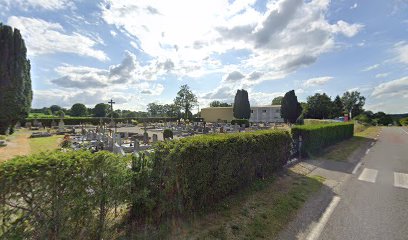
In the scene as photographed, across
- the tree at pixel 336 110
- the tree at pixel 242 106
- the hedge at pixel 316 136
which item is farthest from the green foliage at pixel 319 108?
the hedge at pixel 316 136

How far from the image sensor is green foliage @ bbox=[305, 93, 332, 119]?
67312 mm

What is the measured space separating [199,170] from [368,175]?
8.36 meters

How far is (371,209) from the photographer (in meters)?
5.86

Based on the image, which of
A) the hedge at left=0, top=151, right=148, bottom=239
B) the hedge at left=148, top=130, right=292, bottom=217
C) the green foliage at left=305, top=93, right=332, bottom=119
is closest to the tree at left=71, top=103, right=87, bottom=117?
the green foliage at left=305, top=93, right=332, bottom=119

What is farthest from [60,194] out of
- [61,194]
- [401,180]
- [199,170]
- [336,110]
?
[336,110]

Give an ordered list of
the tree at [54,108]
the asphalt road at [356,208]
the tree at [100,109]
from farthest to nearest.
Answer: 1. the tree at [54,108]
2. the tree at [100,109]
3. the asphalt road at [356,208]

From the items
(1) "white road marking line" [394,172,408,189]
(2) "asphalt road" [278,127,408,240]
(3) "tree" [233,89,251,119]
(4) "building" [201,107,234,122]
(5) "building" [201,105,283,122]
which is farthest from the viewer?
(4) "building" [201,107,234,122]

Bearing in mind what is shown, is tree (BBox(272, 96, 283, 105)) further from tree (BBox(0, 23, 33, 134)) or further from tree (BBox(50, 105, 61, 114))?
tree (BBox(0, 23, 33, 134))

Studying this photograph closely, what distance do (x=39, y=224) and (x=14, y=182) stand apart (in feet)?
2.45

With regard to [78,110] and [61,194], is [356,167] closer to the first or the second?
[61,194]

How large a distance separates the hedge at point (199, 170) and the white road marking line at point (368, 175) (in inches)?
200

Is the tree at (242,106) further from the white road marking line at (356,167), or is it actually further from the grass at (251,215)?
the grass at (251,215)

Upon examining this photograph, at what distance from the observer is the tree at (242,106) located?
57375 millimetres

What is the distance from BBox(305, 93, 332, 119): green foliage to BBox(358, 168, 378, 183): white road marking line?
62378mm
